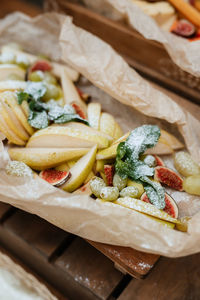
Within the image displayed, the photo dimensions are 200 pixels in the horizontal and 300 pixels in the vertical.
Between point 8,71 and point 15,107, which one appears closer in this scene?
point 15,107

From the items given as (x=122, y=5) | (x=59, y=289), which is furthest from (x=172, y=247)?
(x=122, y=5)

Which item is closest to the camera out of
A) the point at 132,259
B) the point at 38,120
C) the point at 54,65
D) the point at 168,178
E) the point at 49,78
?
the point at 132,259

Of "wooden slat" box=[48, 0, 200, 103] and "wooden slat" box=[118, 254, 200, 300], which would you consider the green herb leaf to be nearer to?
"wooden slat" box=[118, 254, 200, 300]

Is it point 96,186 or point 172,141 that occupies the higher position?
point 172,141

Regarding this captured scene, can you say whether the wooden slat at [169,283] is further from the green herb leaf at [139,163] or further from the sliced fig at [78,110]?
the sliced fig at [78,110]

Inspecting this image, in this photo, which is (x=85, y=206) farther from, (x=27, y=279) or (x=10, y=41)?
(x=10, y=41)

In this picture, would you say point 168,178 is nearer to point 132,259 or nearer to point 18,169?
point 132,259

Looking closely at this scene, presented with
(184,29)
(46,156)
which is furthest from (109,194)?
(184,29)
